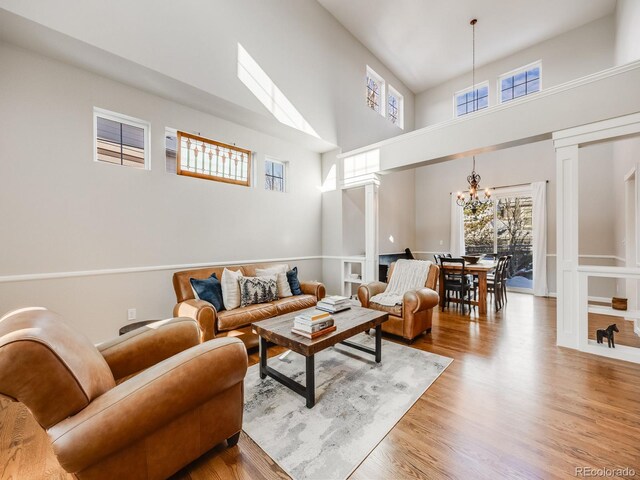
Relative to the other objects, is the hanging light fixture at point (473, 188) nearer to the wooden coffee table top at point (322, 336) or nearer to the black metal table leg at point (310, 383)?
the wooden coffee table top at point (322, 336)

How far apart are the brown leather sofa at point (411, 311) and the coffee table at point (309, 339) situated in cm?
60

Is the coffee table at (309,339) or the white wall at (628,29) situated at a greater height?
the white wall at (628,29)

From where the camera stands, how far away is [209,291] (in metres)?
3.21

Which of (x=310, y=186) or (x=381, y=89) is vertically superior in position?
(x=381, y=89)

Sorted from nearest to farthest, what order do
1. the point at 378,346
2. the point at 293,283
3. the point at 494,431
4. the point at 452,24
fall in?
the point at 494,431 → the point at 378,346 → the point at 293,283 → the point at 452,24

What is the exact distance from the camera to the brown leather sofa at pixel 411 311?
325 centimetres

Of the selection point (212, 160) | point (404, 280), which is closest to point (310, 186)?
point (212, 160)

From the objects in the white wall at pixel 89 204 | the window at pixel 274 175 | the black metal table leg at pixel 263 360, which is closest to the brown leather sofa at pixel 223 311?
the white wall at pixel 89 204

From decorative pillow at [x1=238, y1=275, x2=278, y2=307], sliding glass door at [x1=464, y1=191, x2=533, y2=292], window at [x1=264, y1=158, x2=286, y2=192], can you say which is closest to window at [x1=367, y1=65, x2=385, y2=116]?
window at [x1=264, y1=158, x2=286, y2=192]

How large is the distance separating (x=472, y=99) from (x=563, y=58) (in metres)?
1.81

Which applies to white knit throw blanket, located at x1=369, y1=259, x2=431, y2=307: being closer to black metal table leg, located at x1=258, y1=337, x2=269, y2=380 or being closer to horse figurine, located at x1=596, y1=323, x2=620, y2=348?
black metal table leg, located at x1=258, y1=337, x2=269, y2=380

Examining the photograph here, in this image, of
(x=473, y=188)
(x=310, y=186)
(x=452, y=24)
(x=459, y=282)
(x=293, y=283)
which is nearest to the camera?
(x=293, y=283)
